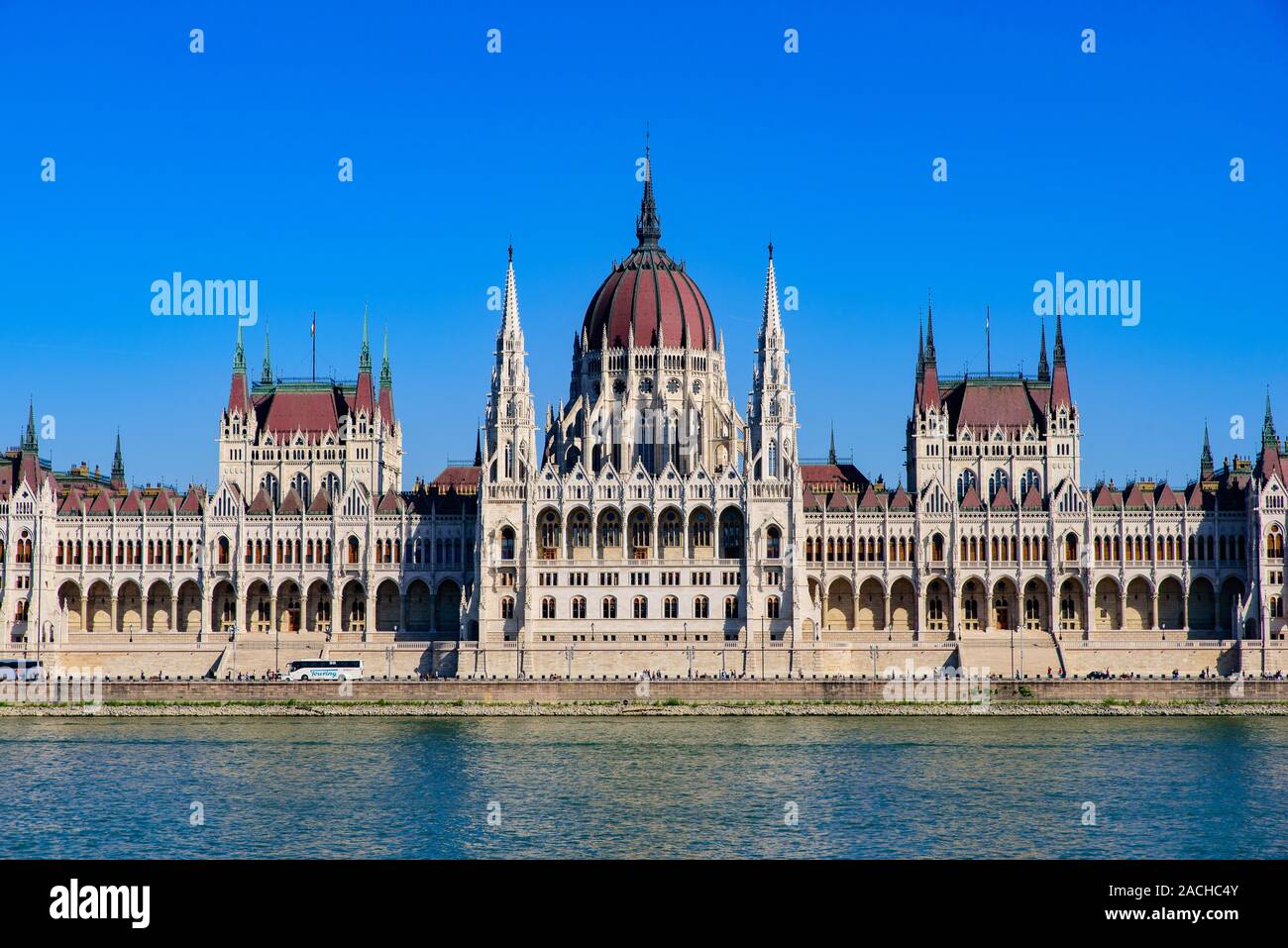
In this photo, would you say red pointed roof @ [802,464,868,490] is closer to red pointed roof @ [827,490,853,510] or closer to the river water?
red pointed roof @ [827,490,853,510]

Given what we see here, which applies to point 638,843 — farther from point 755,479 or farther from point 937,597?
point 937,597

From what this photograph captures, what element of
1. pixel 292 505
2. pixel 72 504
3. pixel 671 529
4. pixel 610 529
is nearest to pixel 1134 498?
pixel 671 529

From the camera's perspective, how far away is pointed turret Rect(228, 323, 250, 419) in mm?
125938

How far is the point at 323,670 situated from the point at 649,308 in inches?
1322

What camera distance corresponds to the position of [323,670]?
9925cm

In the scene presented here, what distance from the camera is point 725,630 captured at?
346 feet

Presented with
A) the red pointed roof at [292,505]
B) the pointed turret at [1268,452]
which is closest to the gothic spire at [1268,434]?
the pointed turret at [1268,452]

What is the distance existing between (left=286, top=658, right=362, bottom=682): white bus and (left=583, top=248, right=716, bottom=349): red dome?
29.1 meters

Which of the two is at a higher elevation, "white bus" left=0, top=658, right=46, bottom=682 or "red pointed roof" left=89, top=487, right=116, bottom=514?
"red pointed roof" left=89, top=487, right=116, bottom=514

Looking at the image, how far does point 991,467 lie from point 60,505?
60.0 meters

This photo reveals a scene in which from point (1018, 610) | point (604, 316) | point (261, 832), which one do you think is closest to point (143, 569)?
point (604, 316)

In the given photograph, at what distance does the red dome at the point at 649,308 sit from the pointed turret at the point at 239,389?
24.7 m

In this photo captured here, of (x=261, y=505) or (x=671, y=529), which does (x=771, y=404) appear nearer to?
(x=671, y=529)

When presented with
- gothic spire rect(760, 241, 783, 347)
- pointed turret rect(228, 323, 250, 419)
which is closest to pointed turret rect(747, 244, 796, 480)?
gothic spire rect(760, 241, 783, 347)
